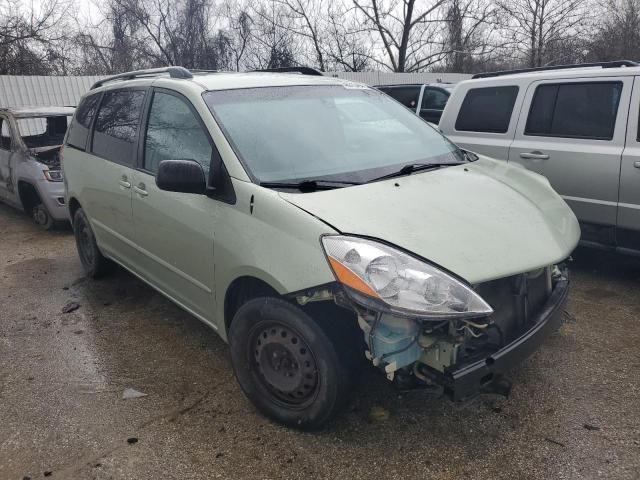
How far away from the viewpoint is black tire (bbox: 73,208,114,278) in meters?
4.87

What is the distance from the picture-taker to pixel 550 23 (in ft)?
86.9

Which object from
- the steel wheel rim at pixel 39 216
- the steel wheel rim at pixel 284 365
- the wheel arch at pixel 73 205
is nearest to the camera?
the steel wheel rim at pixel 284 365

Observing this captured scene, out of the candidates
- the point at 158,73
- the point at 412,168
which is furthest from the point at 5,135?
the point at 412,168

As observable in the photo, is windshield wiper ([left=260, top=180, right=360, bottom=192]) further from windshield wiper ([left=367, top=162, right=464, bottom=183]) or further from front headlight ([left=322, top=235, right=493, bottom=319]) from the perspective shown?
front headlight ([left=322, top=235, right=493, bottom=319])

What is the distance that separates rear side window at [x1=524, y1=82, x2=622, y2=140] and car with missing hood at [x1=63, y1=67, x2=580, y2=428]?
53.3 inches

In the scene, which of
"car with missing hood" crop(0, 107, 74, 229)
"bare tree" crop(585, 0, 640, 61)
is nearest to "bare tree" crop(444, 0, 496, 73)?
"bare tree" crop(585, 0, 640, 61)

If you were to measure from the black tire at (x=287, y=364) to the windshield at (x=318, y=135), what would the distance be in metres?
0.73

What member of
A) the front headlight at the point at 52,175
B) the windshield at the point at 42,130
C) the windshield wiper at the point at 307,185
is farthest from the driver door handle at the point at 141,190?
the windshield at the point at 42,130

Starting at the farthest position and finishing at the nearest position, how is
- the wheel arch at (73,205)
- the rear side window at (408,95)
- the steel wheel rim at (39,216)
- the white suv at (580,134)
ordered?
the rear side window at (408,95), the steel wheel rim at (39,216), the wheel arch at (73,205), the white suv at (580,134)

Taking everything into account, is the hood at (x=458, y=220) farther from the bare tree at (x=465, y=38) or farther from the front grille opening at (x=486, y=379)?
the bare tree at (x=465, y=38)

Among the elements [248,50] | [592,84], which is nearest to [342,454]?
[592,84]

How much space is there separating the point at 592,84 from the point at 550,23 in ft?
83.4

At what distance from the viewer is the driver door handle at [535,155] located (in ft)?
15.6

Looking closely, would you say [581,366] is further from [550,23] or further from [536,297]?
[550,23]
